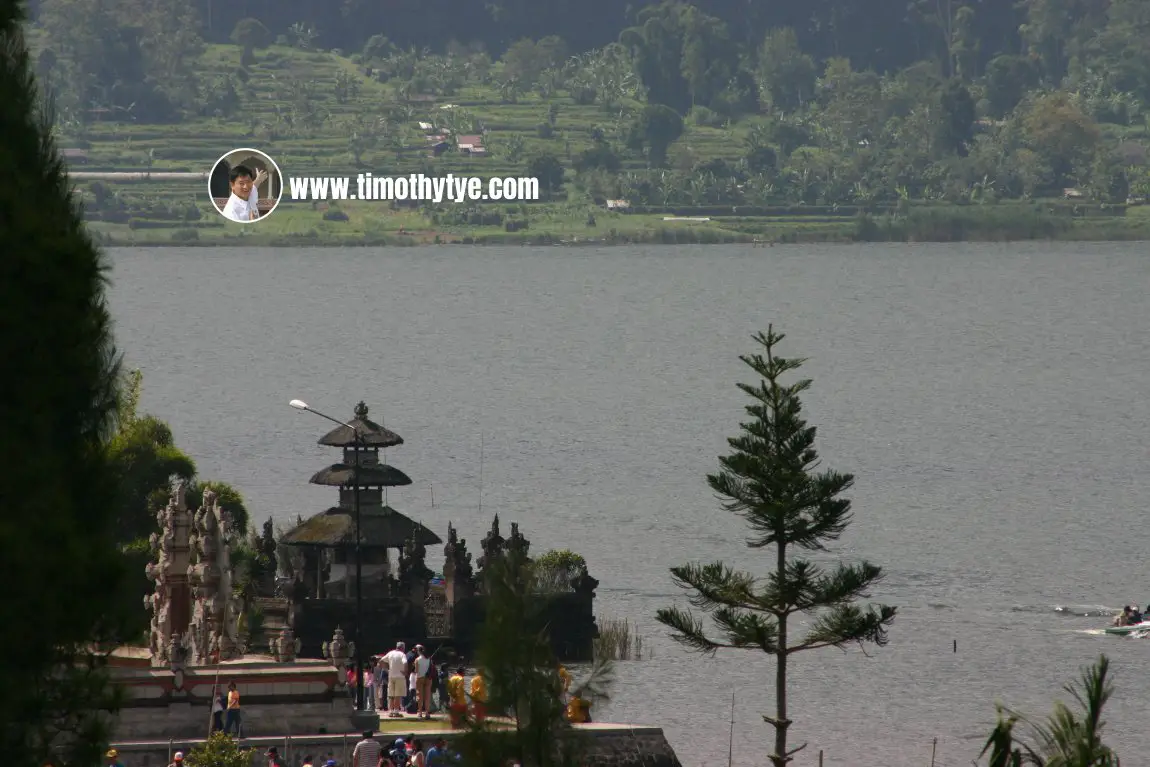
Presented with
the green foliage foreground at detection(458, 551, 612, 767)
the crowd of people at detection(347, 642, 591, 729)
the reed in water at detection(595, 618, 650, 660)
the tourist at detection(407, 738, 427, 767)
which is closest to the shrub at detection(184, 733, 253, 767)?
the tourist at detection(407, 738, 427, 767)

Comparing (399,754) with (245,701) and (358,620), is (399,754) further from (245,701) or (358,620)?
(358,620)

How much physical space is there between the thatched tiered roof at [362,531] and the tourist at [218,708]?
62.8 feet

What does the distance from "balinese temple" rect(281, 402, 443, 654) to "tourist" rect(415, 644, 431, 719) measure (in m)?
12.3

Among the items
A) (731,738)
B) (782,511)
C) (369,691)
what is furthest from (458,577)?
(782,511)

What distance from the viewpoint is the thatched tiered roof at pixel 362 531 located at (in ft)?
194

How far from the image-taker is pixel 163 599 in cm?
4647

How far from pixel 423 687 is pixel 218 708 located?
561 centimetres

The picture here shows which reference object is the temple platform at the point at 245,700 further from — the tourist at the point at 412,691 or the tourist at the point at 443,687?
the tourist at the point at 443,687

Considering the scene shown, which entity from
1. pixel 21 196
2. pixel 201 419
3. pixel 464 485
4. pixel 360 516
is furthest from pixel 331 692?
pixel 201 419

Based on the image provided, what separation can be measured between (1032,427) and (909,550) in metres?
60.9

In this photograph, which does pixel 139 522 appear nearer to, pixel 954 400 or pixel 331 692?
pixel 331 692

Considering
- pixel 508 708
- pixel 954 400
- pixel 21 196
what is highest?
pixel 21 196

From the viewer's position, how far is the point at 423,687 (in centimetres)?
4416

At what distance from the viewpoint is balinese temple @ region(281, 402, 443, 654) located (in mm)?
57781
